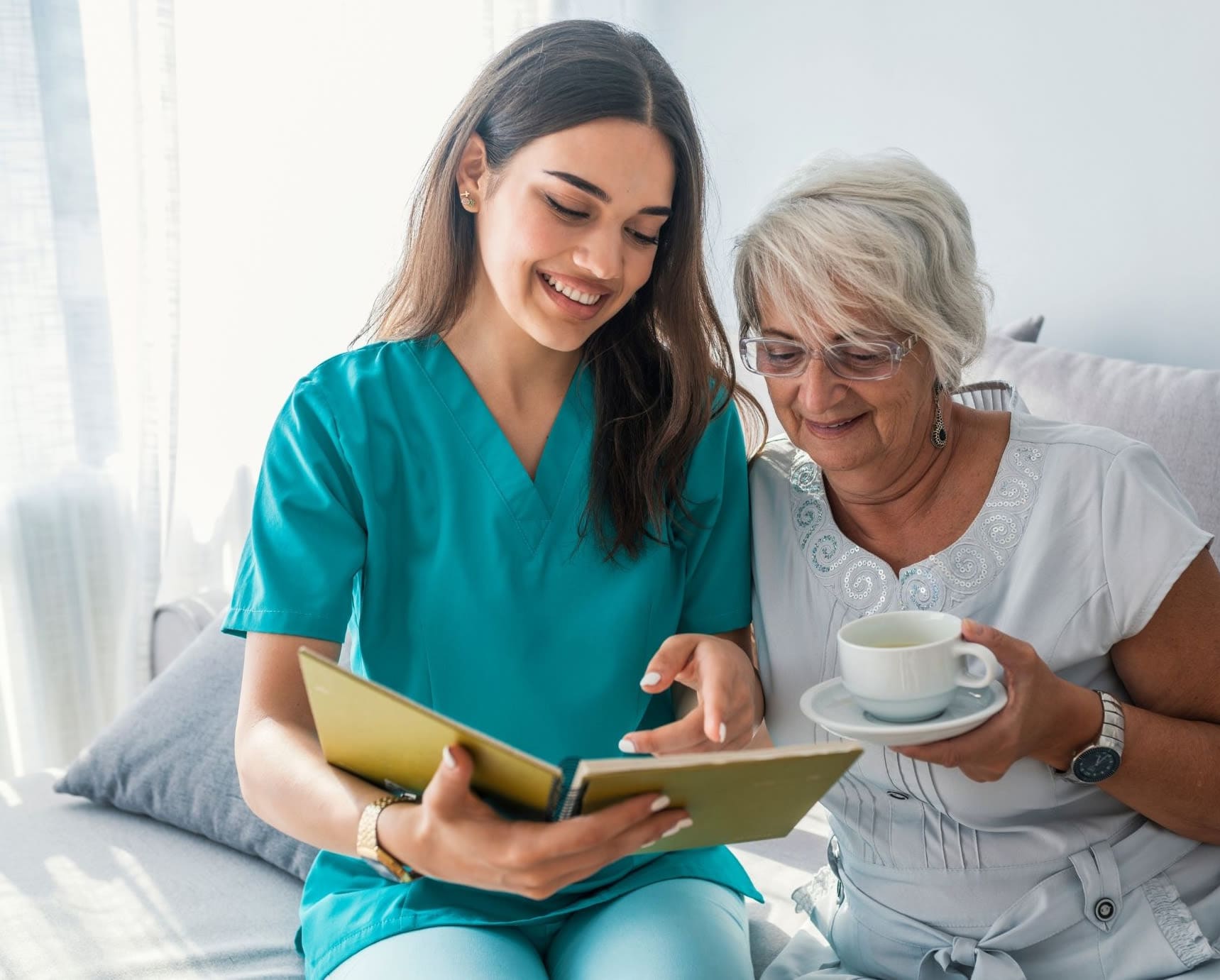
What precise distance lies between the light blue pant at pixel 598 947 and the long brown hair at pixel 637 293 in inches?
15.1

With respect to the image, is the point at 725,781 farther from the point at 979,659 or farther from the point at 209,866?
the point at 209,866

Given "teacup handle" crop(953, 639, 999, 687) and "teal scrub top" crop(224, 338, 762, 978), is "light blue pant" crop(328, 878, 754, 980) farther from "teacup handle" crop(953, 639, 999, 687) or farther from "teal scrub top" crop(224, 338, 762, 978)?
"teacup handle" crop(953, 639, 999, 687)

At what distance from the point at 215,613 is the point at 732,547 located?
1284 mm

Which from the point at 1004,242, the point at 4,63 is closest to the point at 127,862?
the point at 4,63

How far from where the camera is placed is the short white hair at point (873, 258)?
1.19 meters

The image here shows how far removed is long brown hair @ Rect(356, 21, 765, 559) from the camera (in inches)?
49.7

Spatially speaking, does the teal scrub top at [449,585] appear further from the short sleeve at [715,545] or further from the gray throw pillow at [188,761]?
the gray throw pillow at [188,761]

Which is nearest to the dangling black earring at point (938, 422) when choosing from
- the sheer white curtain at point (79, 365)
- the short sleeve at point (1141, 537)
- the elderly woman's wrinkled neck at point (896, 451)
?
the elderly woman's wrinkled neck at point (896, 451)

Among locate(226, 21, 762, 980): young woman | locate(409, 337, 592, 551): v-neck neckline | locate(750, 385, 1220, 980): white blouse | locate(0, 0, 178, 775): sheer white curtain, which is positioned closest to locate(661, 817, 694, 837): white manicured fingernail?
locate(226, 21, 762, 980): young woman

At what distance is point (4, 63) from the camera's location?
2.10 metres

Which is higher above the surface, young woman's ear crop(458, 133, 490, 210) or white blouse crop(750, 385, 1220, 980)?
young woman's ear crop(458, 133, 490, 210)

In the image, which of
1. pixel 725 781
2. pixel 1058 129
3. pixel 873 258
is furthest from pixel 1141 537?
pixel 1058 129

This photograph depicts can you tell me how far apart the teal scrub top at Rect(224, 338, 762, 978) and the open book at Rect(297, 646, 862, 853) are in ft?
0.90

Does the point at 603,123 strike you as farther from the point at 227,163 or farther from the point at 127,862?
the point at 227,163
